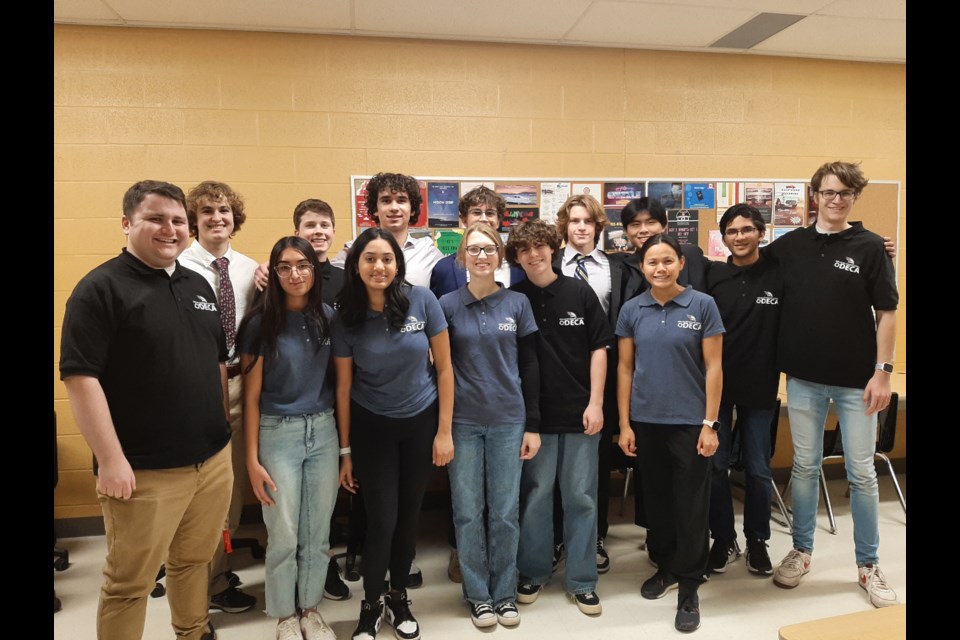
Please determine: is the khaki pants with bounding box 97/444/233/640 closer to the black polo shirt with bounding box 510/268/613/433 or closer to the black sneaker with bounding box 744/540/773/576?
the black polo shirt with bounding box 510/268/613/433

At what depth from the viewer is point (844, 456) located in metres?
2.71

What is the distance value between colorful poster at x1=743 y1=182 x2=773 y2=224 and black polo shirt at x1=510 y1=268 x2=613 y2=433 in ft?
7.28

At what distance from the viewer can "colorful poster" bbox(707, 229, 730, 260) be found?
4.03 meters

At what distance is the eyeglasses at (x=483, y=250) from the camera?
2322mm

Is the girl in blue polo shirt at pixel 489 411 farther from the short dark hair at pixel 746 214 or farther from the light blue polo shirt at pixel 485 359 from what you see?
the short dark hair at pixel 746 214

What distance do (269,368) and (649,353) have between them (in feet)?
5.01

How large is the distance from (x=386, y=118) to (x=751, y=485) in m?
2.94

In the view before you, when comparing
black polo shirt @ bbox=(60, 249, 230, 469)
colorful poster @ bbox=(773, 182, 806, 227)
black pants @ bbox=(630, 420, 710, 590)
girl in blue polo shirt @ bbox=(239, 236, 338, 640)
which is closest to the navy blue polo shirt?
girl in blue polo shirt @ bbox=(239, 236, 338, 640)

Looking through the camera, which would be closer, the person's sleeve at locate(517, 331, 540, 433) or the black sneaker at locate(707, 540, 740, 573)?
the person's sleeve at locate(517, 331, 540, 433)

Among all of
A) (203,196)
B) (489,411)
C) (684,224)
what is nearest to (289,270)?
(203,196)

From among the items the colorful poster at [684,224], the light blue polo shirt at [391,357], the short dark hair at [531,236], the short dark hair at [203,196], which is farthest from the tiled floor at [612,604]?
the colorful poster at [684,224]

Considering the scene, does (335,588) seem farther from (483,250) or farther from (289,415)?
(483,250)
